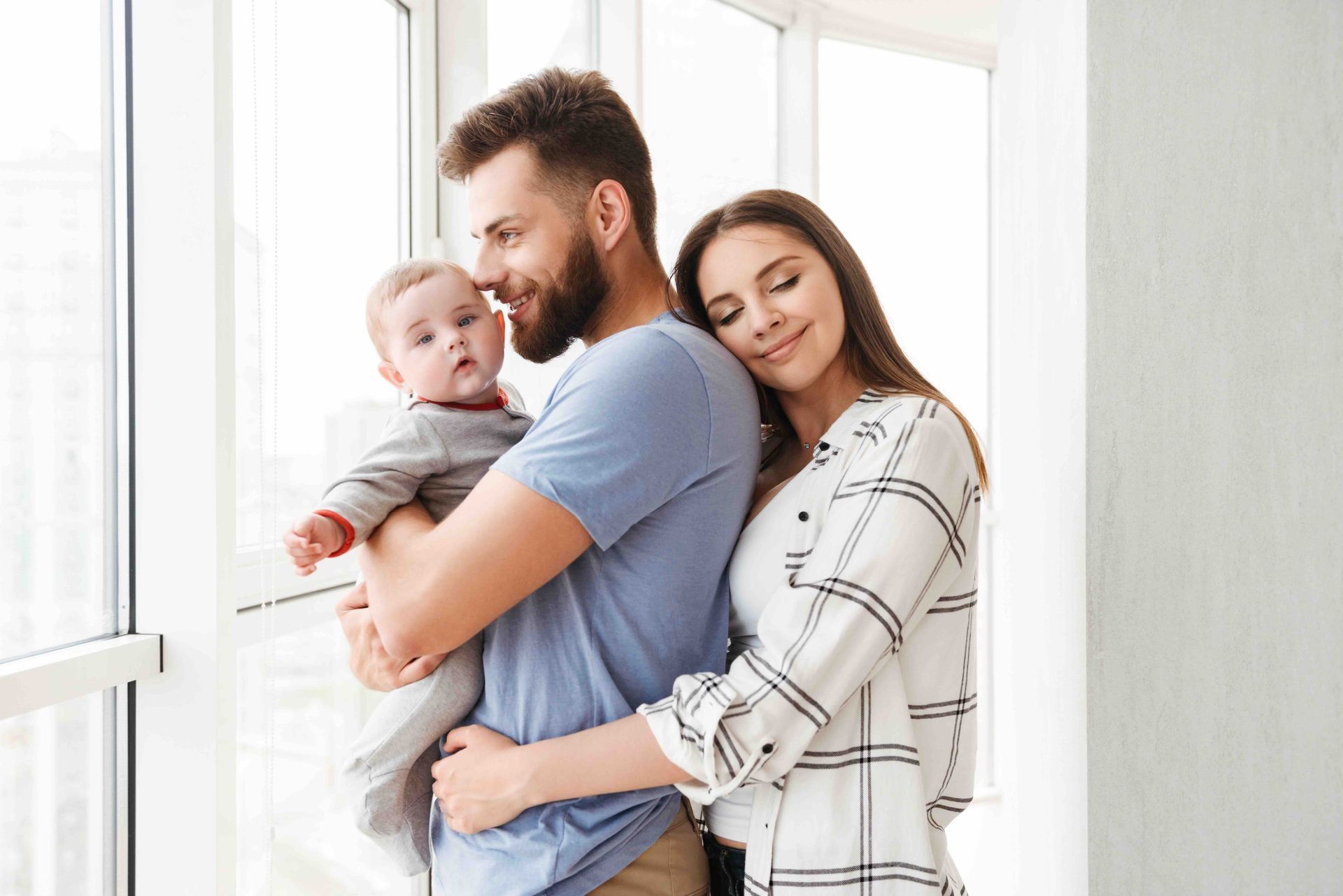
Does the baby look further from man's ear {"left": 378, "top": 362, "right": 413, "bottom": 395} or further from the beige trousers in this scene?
the beige trousers

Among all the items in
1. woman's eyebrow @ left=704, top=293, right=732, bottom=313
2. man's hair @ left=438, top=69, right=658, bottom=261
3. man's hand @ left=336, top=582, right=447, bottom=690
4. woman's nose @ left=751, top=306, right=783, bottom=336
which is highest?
man's hair @ left=438, top=69, right=658, bottom=261

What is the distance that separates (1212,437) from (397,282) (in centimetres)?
138

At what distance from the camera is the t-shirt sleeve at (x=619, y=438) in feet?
3.18

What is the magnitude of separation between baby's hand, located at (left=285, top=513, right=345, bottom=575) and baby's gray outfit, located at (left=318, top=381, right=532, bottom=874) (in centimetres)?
2

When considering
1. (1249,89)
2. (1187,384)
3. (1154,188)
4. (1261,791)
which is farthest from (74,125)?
(1261,791)

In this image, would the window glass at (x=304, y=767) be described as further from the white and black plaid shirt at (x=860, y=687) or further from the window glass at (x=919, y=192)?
the window glass at (x=919, y=192)

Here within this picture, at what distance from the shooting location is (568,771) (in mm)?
1018

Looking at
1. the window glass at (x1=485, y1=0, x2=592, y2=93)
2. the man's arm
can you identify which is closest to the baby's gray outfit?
the man's arm

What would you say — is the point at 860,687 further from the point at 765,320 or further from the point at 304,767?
the point at 304,767

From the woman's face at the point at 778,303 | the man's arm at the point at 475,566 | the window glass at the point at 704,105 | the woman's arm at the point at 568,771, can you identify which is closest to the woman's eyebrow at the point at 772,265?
the woman's face at the point at 778,303

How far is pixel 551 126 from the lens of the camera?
131cm

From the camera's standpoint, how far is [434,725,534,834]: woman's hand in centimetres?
103

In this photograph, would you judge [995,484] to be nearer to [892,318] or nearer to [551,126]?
[892,318]

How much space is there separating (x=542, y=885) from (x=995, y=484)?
11.1 feet
